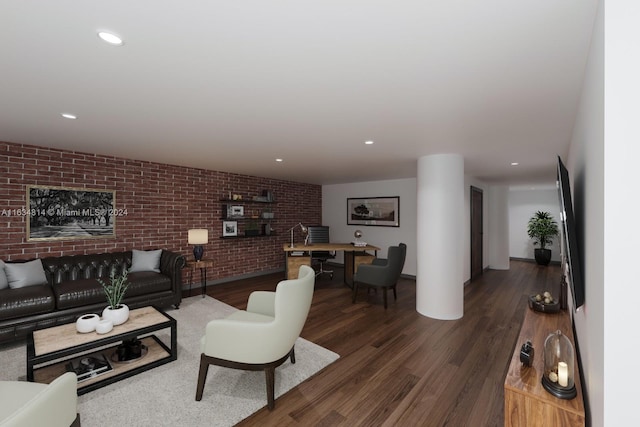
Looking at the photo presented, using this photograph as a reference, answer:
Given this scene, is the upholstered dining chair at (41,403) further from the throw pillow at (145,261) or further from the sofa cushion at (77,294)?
the throw pillow at (145,261)

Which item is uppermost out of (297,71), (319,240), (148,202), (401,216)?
(297,71)

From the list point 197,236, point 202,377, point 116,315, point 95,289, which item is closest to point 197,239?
point 197,236

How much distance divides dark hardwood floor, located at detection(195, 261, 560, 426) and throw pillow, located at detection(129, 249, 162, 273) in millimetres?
1195

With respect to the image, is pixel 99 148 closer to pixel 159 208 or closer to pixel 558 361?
pixel 159 208

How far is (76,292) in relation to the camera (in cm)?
327

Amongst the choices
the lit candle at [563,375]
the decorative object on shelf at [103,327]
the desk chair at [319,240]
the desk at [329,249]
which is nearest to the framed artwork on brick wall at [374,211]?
the desk chair at [319,240]

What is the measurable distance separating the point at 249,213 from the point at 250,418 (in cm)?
460

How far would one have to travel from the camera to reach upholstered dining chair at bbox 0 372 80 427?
109 cm

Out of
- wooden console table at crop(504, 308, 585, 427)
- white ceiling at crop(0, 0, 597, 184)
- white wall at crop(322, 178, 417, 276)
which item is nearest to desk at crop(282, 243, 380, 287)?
white wall at crop(322, 178, 417, 276)

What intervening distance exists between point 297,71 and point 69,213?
4.25 m

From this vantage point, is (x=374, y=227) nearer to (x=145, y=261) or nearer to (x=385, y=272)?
(x=385, y=272)

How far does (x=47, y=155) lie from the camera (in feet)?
12.4

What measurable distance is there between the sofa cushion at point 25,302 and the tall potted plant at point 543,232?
1047 cm
